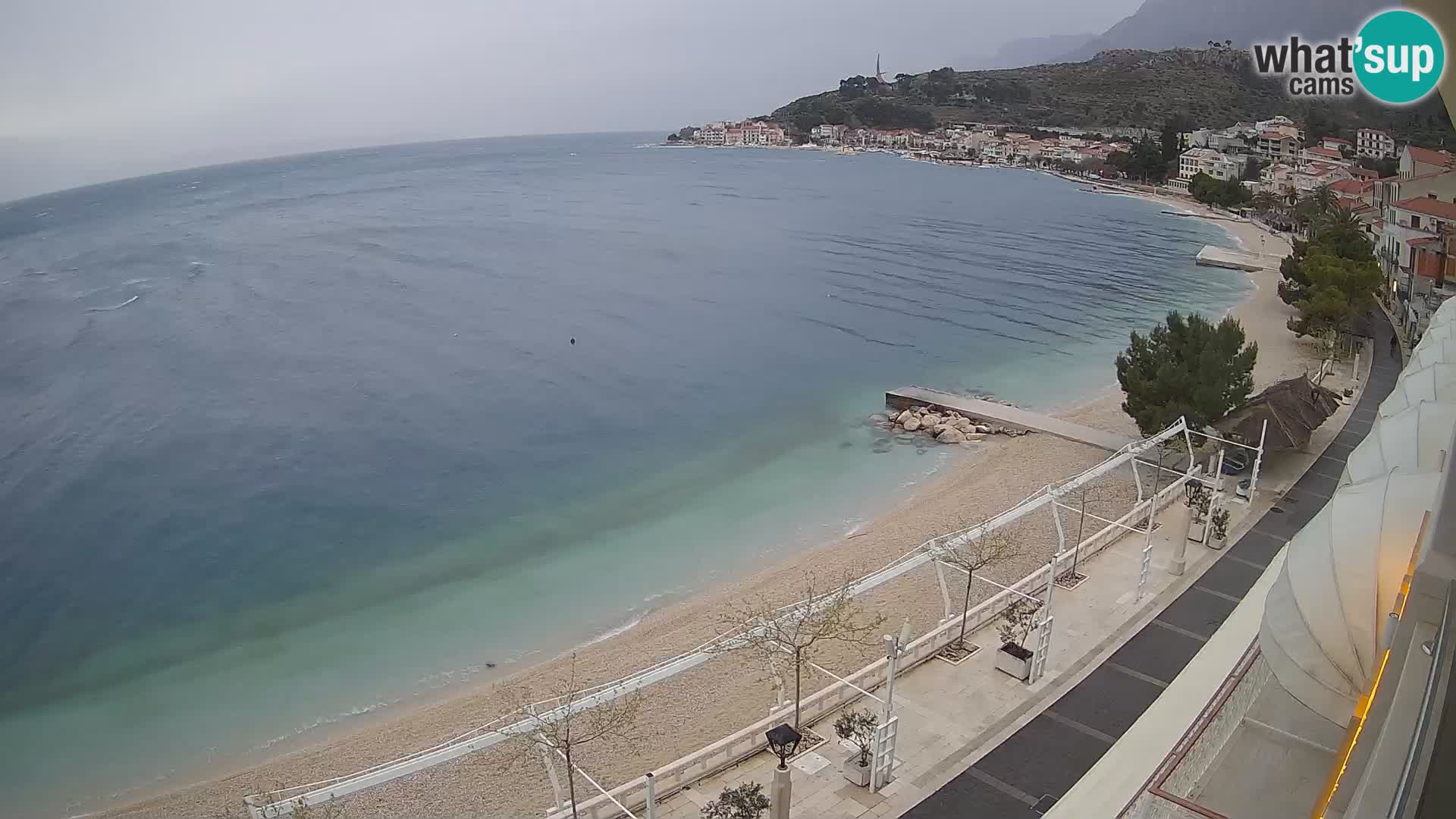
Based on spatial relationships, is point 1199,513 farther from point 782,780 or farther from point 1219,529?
point 782,780

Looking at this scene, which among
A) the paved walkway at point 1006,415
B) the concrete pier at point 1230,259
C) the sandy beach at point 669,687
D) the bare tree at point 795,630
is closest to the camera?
the bare tree at point 795,630

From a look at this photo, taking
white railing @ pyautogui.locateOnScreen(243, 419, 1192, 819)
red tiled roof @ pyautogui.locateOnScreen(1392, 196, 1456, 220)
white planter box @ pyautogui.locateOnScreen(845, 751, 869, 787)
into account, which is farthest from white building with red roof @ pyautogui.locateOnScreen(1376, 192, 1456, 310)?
white planter box @ pyautogui.locateOnScreen(845, 751, 869, 787)

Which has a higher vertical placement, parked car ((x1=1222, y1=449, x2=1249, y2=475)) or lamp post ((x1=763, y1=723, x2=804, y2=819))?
lamp post ((x1=763, y1=723, x2=804, y2=819))

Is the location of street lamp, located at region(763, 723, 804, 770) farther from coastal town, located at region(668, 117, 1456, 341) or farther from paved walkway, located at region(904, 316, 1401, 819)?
coastal town, located at region(668, 117, 1456, 341)

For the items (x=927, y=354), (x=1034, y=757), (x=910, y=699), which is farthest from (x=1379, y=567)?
(x=927, y=354)

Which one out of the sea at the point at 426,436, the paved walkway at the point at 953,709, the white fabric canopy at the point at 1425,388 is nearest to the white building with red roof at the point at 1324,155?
the sea at the point at 426,436

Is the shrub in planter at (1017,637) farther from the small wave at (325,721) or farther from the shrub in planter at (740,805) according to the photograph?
the small wave at (325,721)
